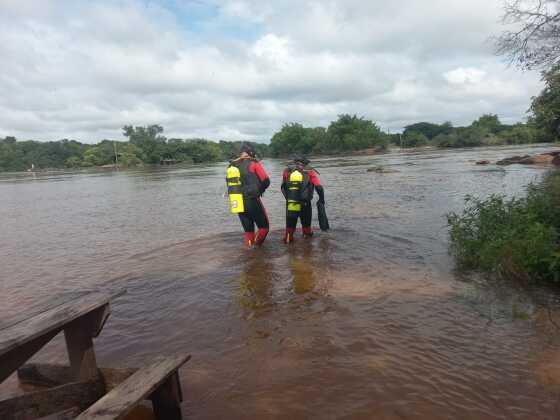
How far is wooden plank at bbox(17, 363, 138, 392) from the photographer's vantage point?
11.7ft

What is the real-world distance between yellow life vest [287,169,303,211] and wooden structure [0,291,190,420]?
610 centimetres

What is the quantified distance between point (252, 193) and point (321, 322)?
4.43 meters

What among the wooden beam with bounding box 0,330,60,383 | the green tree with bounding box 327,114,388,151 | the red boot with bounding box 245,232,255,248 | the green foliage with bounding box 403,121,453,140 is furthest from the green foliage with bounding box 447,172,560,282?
the green foliage with bounding box 403,121,453,140

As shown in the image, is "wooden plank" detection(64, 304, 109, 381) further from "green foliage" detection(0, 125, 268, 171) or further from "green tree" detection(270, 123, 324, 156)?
"green tree" detection(270, 123, 324, 156)

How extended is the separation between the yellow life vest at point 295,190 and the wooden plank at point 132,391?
6.45 m

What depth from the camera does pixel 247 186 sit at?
8891 millimetres

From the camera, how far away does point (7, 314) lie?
5980mm

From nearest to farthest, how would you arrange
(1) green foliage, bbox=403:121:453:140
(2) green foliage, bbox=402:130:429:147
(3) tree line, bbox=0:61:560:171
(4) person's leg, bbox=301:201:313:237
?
(4) person's leg, bbox=301:201:313:237
(3) tree line, bbox=0:61:560:171
(2) green foliage, bbox=402:130:429:147
(1) green foliage, bbox=403:121:453:140

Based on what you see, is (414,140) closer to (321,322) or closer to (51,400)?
(321,322)

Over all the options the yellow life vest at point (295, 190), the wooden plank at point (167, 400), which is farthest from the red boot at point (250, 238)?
the wooden plank at point (167, 400)

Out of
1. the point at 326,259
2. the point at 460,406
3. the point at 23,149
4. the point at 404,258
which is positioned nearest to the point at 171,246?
the point at 326,259

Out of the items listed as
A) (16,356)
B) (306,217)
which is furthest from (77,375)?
(306,217)

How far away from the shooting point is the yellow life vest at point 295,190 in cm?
934

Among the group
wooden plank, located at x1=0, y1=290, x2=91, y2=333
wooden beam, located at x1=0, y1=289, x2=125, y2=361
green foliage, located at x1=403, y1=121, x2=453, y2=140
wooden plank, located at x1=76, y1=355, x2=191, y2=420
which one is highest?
green foliage, located at x1=403, y1=121, x2=453, y2=140
